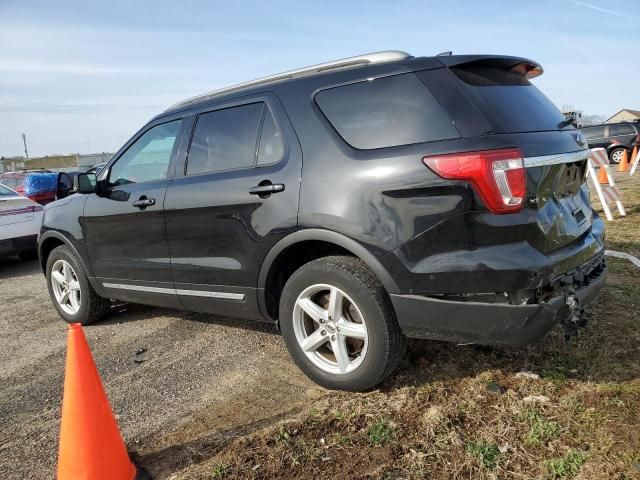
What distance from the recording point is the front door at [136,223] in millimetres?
3889

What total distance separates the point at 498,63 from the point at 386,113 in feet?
2.53

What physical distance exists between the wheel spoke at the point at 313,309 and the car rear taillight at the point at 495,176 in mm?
1103

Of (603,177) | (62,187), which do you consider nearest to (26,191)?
(62,187)

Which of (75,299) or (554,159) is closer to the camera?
(554,159)

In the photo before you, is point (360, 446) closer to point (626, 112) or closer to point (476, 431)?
point (476, 431)

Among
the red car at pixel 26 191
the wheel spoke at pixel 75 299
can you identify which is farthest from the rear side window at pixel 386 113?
the red car at pixel 26 191

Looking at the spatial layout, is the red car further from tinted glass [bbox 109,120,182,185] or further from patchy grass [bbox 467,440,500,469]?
patchy grass [bbox 467,440,500,469]

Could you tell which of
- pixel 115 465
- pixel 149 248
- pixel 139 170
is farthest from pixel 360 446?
pixel 139 170

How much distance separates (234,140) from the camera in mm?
3496

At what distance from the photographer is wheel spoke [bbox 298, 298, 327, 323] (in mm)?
3031

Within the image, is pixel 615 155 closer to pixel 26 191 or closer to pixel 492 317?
pixel 26 191

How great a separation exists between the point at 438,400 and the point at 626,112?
7882 centimetres

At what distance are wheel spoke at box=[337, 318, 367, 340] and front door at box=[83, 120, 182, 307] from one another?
1534 mm

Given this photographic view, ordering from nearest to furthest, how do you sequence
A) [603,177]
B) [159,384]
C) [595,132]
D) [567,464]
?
[567,464], [159,384], [603,177], [595,132]
